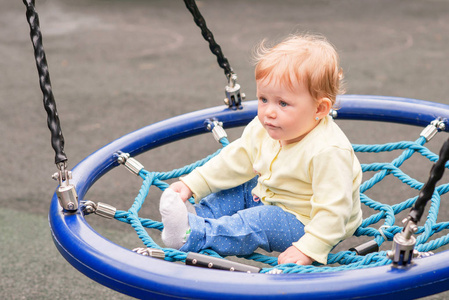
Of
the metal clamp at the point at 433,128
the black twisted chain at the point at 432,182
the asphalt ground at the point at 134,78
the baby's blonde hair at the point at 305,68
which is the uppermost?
the baby's blonde hair at the point at 305,68

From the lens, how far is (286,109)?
3.82 ft

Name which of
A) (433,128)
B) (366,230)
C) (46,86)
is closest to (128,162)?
(46,86)

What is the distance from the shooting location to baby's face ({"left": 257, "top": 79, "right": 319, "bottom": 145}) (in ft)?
3.77

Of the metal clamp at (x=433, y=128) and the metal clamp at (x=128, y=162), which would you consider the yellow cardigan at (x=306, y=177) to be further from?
the metal clamp at (x=433, y=128)

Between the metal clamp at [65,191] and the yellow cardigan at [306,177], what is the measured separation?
31 cm

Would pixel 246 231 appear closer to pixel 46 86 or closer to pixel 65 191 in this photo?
pixel 65 191

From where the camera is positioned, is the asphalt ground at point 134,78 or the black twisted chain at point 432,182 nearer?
the black twisted chain at point 432,182

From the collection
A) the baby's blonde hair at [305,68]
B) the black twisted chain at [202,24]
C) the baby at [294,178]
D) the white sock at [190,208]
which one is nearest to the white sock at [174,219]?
the baby at [294,178]

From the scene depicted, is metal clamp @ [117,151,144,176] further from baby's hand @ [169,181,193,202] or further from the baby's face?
the baby's face

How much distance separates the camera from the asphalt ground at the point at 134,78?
2.26 metres

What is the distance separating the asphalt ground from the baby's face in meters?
0.93

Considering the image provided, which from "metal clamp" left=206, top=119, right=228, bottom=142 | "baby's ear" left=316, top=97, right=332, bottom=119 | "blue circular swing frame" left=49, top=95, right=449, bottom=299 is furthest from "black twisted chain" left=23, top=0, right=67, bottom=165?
"metal clamp" left=206, top=119, right=228, bottom=142

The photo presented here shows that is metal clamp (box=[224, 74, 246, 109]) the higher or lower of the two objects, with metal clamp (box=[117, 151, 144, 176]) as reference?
higher

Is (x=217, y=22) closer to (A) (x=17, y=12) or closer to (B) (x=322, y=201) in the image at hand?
(A) (x=17, y=12)
